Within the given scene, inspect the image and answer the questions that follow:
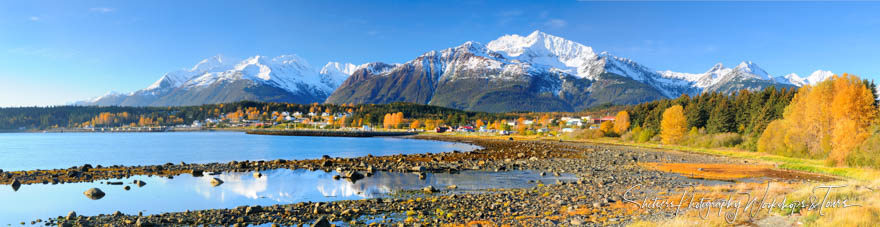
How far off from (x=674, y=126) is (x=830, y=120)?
118ft

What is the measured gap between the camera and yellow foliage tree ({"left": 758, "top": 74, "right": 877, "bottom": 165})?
4170cm

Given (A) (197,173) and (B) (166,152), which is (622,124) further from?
(A) (197,173)

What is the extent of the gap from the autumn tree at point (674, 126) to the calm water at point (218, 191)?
55738mm

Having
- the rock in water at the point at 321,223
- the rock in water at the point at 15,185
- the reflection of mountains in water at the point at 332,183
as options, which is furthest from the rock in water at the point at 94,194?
the rock in water at the point at 321,223

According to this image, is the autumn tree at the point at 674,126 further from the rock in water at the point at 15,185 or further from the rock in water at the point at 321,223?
the rock in water at the point at 15,185

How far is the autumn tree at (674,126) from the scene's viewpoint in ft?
270

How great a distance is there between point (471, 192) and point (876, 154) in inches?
1311

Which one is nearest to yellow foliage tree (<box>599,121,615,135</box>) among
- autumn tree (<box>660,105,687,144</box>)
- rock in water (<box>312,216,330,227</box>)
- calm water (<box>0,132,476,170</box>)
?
autumn tree (<box>660,105,687,144</box>)

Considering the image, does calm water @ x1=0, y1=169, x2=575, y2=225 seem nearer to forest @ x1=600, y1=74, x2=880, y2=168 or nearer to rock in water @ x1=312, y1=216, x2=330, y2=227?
rock in water @ x1=312, y1=216, x2=330, y2=227

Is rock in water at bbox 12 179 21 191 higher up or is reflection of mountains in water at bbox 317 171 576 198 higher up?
reflection of mountains in water at bbox 317 171 576 198

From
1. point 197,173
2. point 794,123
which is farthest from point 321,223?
point 794,123

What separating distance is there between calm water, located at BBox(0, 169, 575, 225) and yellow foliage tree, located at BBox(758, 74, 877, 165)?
27806 mm

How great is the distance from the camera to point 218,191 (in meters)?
28.4

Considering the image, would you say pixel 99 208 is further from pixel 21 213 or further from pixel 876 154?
pixel 876 154
